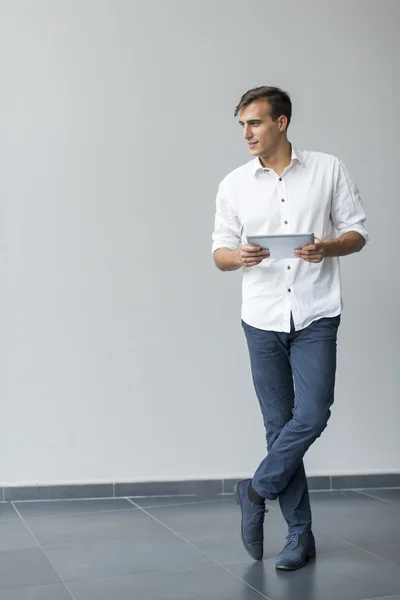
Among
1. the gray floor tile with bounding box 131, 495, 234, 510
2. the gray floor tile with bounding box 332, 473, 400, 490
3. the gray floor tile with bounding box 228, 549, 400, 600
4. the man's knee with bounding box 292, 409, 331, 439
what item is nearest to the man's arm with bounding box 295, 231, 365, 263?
the man's knee with bounding box 292, 409, 331, 439

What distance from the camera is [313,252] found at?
A: 8.66ft

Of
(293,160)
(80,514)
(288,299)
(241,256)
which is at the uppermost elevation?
(293,160)

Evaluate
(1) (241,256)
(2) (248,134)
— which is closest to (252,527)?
(1) (241,256)

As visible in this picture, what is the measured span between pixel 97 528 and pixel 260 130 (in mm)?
1644

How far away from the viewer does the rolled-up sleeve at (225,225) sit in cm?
300

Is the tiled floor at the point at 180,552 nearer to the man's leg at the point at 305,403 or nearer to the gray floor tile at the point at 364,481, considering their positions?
the gray floor tile at the point at 364,481

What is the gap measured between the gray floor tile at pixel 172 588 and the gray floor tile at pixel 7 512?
38.0 inches

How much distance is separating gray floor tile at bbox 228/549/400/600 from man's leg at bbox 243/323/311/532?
16cm

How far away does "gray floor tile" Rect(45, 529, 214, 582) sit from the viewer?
277cm

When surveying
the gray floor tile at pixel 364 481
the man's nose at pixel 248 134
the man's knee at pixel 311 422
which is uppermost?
the man's nose at pixel 248 134

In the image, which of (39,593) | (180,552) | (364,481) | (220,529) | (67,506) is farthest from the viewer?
(364,481)

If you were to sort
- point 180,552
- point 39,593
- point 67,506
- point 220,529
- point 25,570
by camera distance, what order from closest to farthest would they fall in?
point 39,593, point 25,570, point 180,552, point 220,529, point 67,506

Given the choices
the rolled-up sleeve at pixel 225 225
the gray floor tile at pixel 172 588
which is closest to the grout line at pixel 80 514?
the gray floor tile at pixel 172 588

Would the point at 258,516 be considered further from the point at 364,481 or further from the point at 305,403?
the point at 364,481
